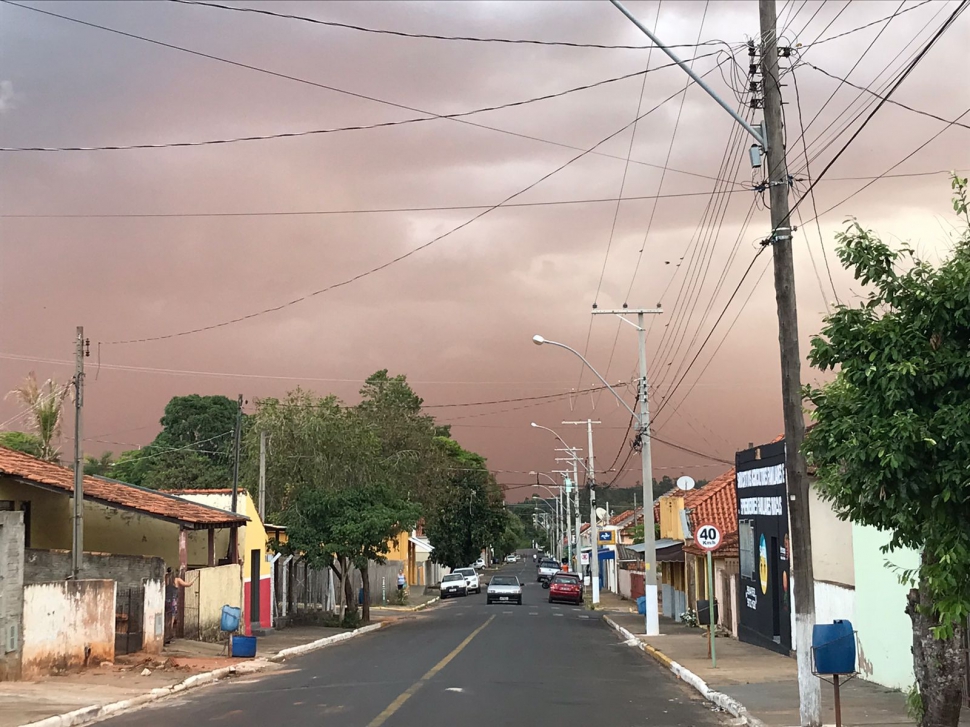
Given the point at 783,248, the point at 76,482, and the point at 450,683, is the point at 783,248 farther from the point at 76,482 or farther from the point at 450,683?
the point at 76,482

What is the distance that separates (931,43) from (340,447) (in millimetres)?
39238

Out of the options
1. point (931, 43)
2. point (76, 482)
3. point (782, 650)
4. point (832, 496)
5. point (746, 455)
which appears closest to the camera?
point (832, 496)

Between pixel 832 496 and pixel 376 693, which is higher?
pixel 832 496

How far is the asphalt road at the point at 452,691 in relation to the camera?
47.8 ft

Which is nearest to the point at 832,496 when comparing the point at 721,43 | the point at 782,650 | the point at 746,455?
the point at 721,43

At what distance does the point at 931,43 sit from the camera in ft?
37.7

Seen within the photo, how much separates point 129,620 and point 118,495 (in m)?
4.01

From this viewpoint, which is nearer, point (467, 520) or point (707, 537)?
point (707, 537)

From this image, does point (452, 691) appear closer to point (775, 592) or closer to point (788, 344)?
point (788, 344)

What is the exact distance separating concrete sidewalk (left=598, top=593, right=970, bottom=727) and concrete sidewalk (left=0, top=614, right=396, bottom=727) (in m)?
9.60

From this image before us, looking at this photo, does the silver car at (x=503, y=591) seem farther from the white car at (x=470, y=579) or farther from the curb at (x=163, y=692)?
the curb at (x=163, y=692)

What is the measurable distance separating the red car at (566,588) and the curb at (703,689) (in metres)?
29.3

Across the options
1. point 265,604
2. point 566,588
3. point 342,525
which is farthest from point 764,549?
point 566,588

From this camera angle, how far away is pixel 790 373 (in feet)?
46.1
